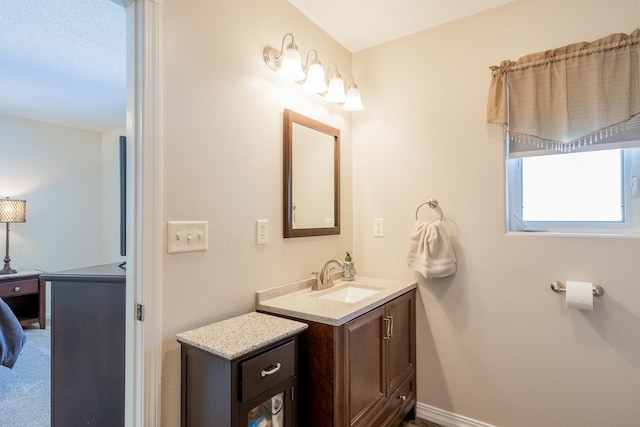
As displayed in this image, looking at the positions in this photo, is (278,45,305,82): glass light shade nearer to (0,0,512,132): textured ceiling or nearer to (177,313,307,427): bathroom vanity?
(0,0,512,132): textured ceiling

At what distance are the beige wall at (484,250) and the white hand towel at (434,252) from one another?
0.10 metres

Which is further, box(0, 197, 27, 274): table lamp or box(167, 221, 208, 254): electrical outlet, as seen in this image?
box(0, 197, 27, 274): table lamp

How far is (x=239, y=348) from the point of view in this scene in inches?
42.6

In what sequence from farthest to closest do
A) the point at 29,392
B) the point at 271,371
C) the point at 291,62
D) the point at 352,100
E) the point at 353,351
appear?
the point at 29,392, the point at 352,100, the point at 291,62, the point at 353,351, the point at 271,371

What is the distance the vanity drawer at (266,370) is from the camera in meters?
1.08

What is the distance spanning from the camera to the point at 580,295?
4.99ft

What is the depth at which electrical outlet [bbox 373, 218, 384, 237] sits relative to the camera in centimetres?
217

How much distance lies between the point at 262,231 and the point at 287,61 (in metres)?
0.83

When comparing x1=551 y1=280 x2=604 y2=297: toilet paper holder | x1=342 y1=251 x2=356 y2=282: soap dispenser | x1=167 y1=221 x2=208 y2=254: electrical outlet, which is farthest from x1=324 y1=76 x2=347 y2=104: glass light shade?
x1=551 y1=280 x2=604 y2=297: toilet paper holder

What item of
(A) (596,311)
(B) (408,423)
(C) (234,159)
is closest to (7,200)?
(C) (234,159)

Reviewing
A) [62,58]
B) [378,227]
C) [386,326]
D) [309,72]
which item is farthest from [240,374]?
[62,58]

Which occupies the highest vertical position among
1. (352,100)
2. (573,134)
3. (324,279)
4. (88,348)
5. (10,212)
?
(352,100)

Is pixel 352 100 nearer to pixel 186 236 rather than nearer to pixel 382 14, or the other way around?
pixel 382 14

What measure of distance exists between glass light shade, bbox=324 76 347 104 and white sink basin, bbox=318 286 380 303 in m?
1.09
